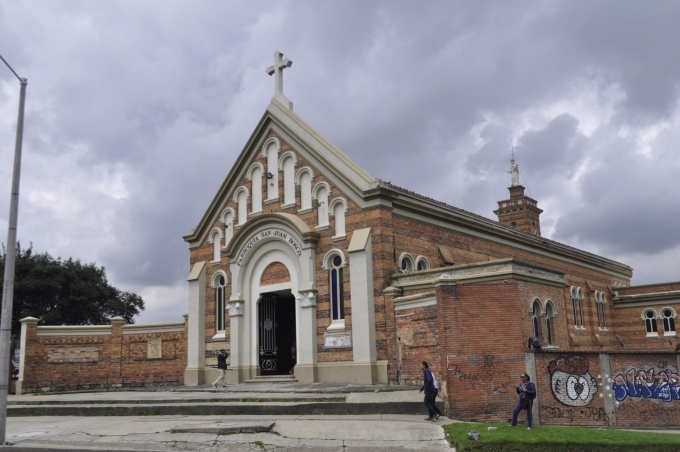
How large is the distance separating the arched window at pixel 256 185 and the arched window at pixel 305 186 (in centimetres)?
236

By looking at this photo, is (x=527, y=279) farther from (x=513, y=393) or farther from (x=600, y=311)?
(x=600, y=311)

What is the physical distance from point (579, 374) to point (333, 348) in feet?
27.8

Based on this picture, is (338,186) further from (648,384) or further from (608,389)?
(648,384)

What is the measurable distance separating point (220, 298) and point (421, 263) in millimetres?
8958

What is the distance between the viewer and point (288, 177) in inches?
1027

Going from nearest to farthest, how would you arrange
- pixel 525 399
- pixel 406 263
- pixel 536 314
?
1. pixel 525 399
2. pixel 536 314
3. pixel 406 263

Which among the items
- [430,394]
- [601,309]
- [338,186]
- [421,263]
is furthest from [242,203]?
[601,309]

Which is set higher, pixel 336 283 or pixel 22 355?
pixel 336 283

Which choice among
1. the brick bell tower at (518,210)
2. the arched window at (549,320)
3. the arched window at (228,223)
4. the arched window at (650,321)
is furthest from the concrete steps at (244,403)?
the brick bell tower at (518,210)

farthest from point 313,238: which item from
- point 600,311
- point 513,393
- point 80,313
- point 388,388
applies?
point 80,313

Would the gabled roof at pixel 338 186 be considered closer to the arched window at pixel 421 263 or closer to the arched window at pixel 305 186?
the arched window at pixel 305 186

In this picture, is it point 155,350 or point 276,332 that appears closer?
point 276,332

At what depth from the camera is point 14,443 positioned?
1476cm

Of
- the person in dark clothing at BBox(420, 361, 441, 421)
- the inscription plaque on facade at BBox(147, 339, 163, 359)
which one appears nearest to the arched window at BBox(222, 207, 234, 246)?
the inscription plaque on facade at BBox(147, 339, 163, 359)
